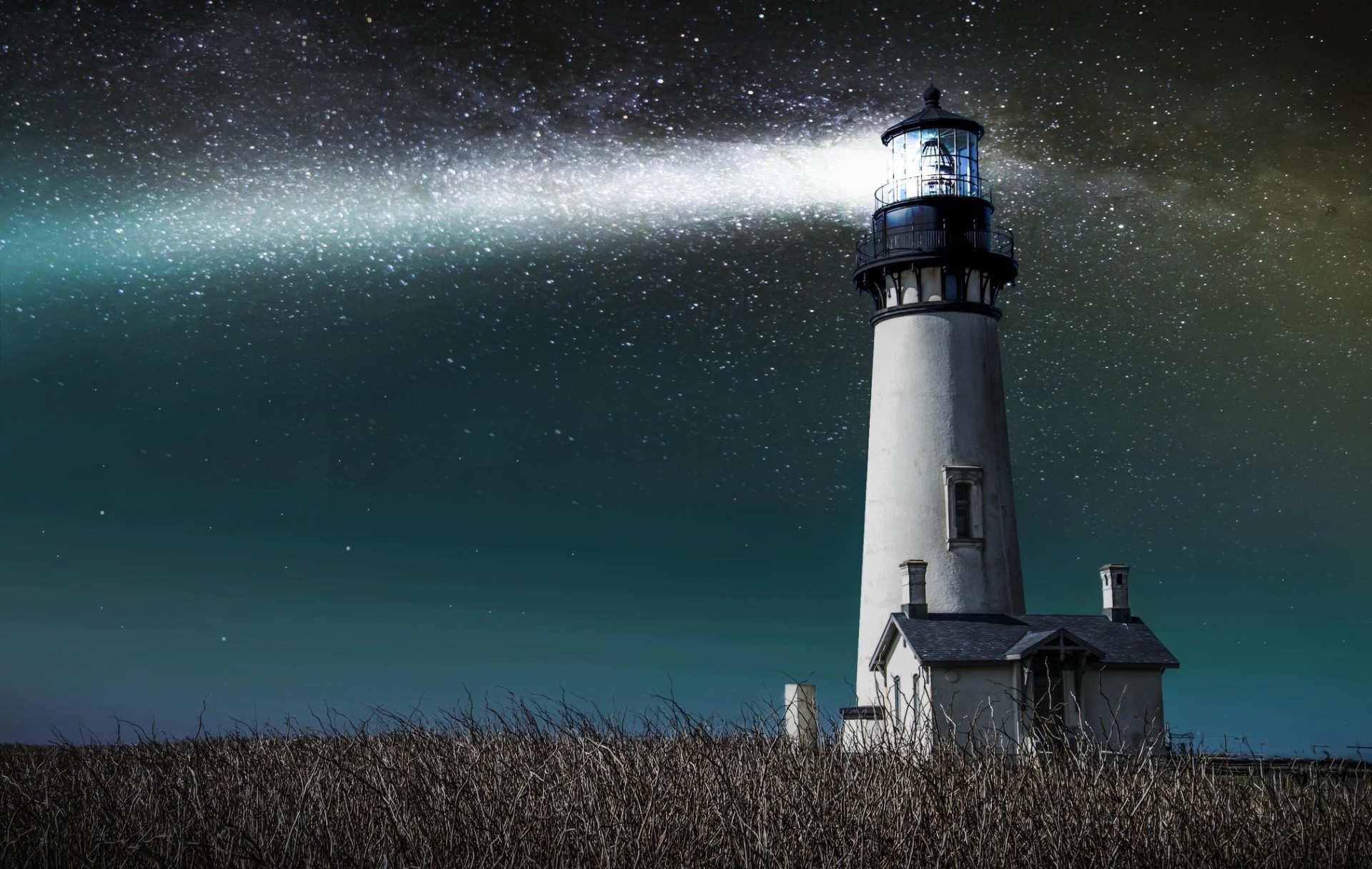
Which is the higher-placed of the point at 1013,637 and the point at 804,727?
the point at 1013,637

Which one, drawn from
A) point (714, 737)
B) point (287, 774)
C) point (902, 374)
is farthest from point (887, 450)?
point (287, 774)

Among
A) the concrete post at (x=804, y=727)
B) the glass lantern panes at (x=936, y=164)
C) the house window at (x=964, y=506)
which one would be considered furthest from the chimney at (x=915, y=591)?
the concrete post at (x=804, y=727)

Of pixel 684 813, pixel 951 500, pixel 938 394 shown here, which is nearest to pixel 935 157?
pixel 938 394

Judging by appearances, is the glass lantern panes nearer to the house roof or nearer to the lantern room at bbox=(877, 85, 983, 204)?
the lantern room at bbox=(877, 85, 983, 204)

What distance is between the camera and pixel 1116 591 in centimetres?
2478

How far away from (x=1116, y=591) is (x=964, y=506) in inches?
154

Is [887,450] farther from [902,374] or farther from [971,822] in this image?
[971,822]

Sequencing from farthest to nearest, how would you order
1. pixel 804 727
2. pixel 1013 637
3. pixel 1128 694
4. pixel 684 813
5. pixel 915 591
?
pixel 915 591 < pixel 1128 694 < pixel 1013 637 < pixel 804 727 < pixel 684 813

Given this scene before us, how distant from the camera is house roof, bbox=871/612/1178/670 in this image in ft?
71.7

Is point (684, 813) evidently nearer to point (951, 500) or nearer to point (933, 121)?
point (951, 500)

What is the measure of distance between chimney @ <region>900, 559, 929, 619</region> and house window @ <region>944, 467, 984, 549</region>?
36.3 inches

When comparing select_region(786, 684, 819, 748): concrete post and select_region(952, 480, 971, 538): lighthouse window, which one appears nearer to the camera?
select_region(786, 684, 819, 748): concrete post

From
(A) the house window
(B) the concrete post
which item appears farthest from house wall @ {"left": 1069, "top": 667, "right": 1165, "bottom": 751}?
(B) the concrete post

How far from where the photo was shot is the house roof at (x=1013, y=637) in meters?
21.9
